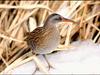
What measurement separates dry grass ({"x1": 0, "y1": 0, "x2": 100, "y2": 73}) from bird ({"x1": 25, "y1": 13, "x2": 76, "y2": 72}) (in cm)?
18

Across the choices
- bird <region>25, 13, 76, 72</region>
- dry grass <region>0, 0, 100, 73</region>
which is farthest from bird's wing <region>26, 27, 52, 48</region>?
dry grass <region>0, 0, 100, 73</region>

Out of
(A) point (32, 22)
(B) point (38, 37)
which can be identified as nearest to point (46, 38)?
(B) point (38, 37)

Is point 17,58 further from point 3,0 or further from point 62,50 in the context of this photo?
point 3,0

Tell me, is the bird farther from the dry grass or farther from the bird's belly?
the dry grass

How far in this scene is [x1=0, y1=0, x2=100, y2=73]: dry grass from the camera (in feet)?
9.07

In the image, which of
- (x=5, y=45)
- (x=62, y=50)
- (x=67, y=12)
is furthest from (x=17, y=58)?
(x=67, y=12)

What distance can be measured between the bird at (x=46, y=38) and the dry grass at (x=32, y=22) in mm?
176

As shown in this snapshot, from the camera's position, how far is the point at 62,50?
8.86ft

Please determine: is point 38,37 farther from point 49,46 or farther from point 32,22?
point 32,22

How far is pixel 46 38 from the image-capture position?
252cm

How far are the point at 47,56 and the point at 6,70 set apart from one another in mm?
322

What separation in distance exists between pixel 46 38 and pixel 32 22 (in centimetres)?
51

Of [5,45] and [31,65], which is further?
[5,45]

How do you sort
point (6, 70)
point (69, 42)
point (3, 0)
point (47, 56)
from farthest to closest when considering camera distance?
1. point (3, 0)
2. point (69, 42)
3. point (47, 56)
4. point (6, 70)
